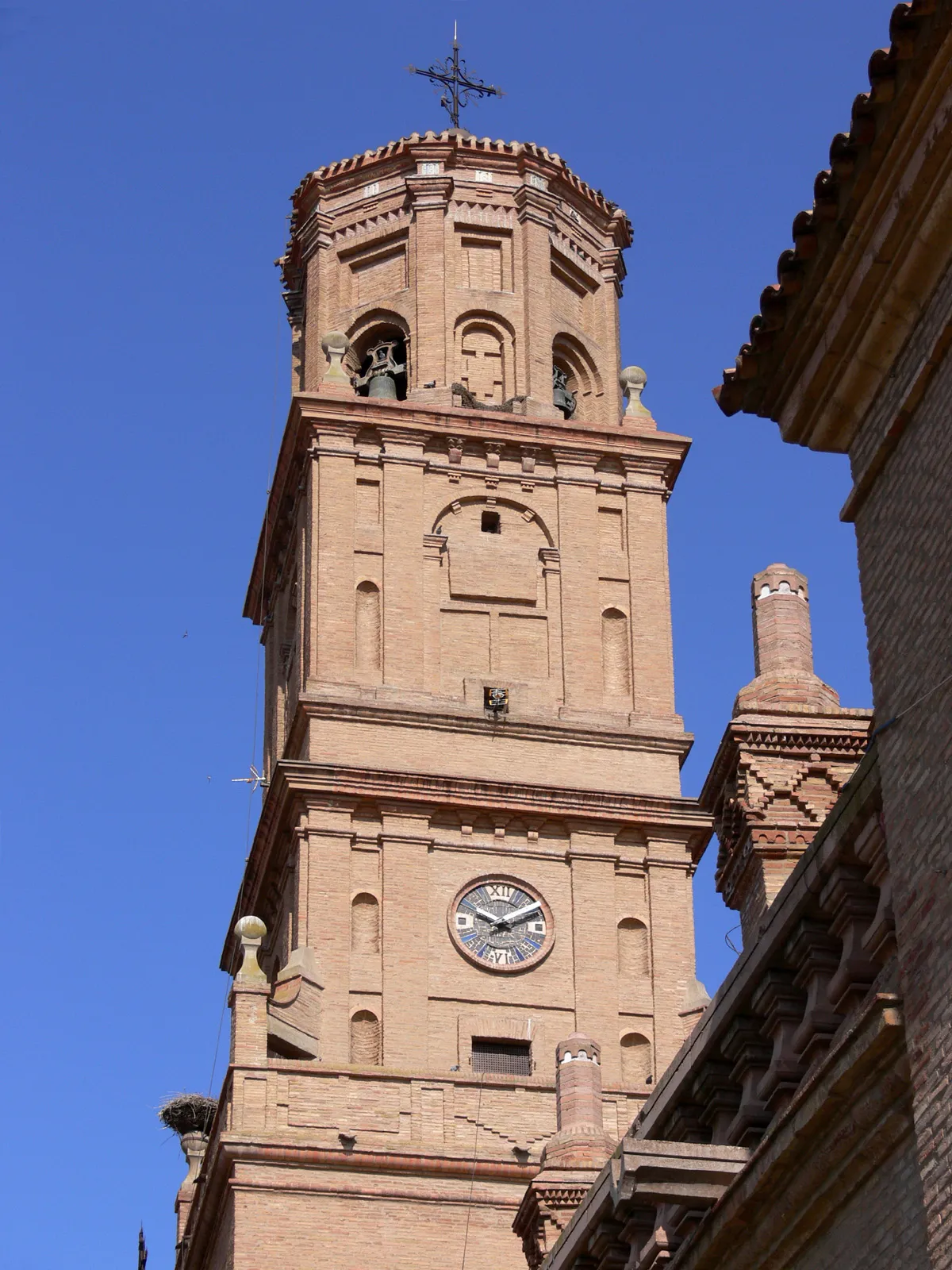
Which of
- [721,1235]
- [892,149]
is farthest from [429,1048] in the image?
[892,149]

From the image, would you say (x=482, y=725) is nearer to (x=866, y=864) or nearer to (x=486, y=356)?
(x=486, y=356)

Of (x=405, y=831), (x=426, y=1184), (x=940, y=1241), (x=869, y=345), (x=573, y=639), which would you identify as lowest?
(x=940, y=1241)

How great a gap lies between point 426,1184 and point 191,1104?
62.3 feet

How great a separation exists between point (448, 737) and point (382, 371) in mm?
7843

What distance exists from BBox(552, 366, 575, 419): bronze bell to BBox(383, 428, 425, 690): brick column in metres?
3.41

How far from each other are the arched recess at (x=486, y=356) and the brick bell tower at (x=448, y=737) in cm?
5

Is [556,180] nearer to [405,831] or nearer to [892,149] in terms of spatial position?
[405,831]

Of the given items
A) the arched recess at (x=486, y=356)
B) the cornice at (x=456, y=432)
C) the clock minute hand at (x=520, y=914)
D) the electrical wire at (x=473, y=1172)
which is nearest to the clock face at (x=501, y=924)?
the clock minute hand at (x=520, y=914)

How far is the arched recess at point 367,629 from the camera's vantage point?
40.9 m

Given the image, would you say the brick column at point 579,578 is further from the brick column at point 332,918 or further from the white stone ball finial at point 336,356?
the brick column at point 332,918

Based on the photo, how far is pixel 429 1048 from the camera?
37.4 metres

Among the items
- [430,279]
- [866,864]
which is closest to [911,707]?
[866,864]

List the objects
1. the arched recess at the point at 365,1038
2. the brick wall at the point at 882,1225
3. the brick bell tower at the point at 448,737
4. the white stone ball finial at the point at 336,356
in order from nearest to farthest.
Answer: the brick wall at the point at 882,1225, the brick bell tower at the point at 448,737, the arched recess at the point at 365,1038, the white stone ball finial at the point at 336,356

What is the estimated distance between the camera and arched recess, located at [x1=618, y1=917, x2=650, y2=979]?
128 ft
